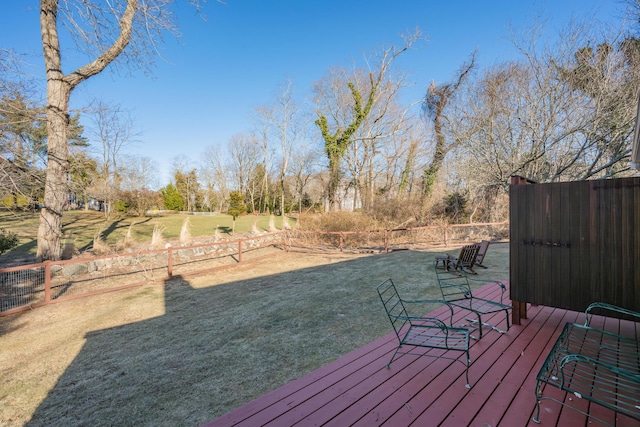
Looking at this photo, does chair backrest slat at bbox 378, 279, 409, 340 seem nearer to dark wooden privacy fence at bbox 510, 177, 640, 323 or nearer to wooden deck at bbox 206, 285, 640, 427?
wooden deck at bbox 206, 285, 640, 427

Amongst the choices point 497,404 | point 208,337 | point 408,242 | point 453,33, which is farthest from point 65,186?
point 453,33

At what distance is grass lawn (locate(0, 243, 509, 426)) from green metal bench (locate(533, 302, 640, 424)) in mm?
1962

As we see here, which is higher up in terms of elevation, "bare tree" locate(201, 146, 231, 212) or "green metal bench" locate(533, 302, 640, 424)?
"bare tree" locate(201, 146, 231, 212)

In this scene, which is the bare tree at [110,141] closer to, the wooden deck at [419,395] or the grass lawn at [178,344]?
the grass lawn at [178,344]

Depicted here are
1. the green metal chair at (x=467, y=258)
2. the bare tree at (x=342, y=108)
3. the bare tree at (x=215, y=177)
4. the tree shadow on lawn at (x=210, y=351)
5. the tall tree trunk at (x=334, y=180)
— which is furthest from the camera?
the bare tree at (x=215, y=177)

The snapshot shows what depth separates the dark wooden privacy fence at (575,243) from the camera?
288 cm

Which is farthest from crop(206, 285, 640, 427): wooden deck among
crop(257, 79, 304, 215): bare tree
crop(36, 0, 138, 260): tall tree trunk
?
crop(257, 79, 304, 215): bare tree

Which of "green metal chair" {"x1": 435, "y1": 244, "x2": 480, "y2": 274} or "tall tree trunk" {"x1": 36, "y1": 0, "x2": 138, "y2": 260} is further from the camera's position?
"tall tree trunk" {"x1": 36, "y1": 0, "x2": 138, "y2": 260}

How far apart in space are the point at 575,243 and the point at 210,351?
458cm

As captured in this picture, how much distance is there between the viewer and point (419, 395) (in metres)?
2.24

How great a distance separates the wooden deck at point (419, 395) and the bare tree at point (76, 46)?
29.4 ft

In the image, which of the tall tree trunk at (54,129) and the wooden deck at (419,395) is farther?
the tall tree trunk at (54,129)

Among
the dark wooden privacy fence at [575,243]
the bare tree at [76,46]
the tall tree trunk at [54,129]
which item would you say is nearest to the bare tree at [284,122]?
the bare tree at [76,46]

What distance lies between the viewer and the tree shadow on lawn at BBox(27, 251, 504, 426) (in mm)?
2658
